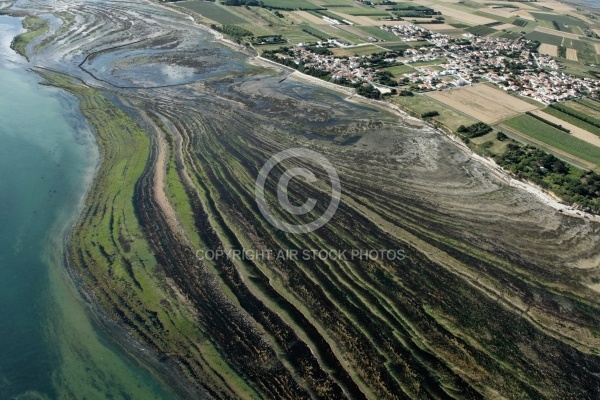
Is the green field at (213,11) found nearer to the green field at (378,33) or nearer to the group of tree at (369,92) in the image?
the green field at (378,33)

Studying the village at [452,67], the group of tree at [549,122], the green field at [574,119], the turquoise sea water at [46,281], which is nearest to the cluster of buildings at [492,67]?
the village at [452,67]

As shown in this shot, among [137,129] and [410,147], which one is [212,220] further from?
[410,147]

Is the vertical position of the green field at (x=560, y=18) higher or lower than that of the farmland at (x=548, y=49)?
higher

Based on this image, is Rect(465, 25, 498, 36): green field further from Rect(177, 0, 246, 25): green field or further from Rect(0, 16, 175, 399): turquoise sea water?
Rect(0, 16, 175, 399): turquoise sea water

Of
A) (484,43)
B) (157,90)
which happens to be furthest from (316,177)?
(484,43)

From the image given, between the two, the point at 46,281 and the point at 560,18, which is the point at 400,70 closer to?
the point at 46,281

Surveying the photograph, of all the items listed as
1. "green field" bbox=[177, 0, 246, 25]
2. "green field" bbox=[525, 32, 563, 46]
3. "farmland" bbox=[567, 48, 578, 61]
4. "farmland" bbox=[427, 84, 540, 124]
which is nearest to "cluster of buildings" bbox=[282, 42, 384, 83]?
"farmland" bbox=[427, 84, 540, 124]
